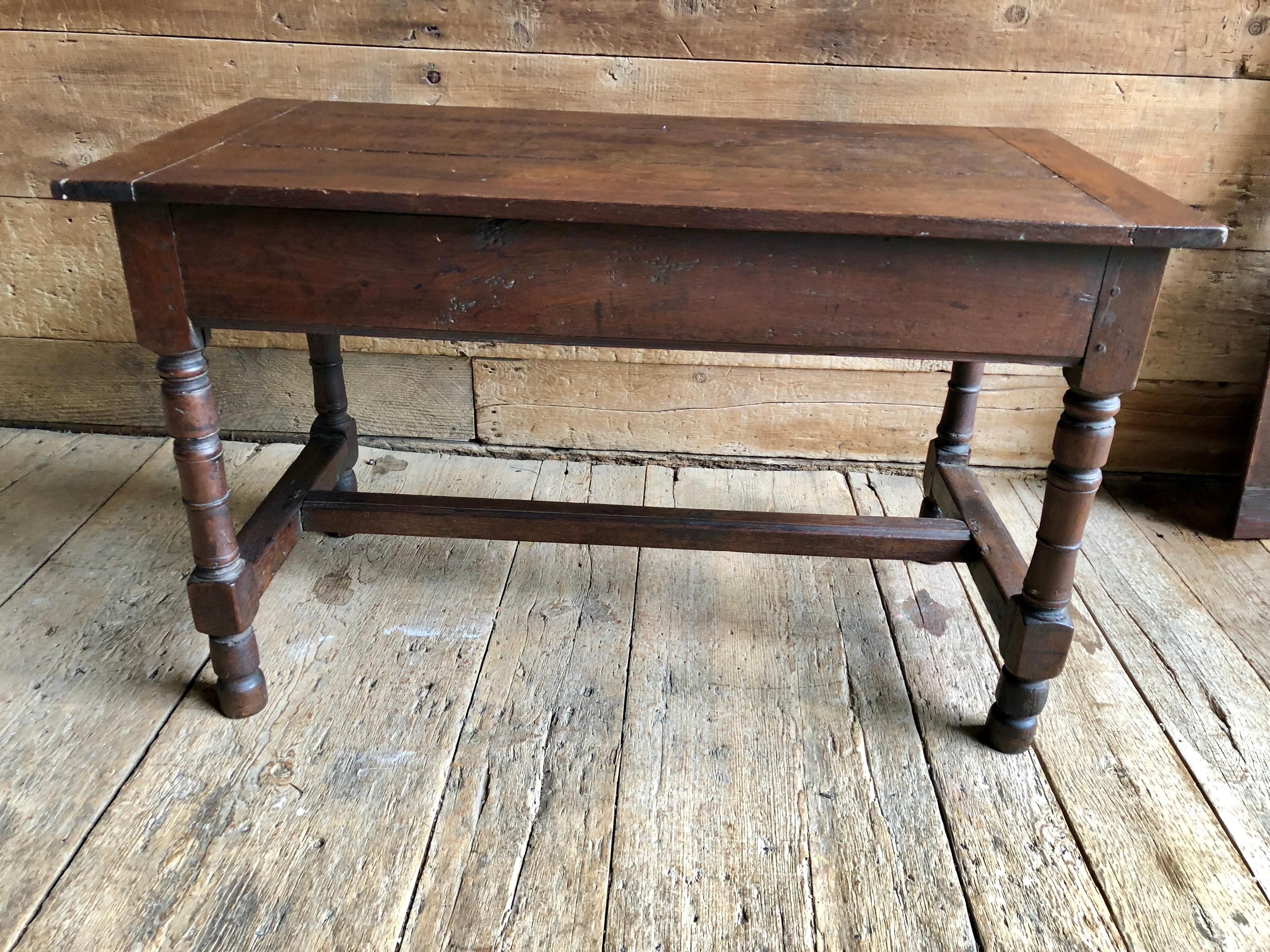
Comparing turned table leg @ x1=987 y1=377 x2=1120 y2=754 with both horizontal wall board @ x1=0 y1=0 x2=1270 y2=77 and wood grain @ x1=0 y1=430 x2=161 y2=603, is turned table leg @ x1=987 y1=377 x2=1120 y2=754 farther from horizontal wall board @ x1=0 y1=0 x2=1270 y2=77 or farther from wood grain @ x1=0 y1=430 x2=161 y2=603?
wood grain @ x1=0 y1=430 x2=161 y2=603

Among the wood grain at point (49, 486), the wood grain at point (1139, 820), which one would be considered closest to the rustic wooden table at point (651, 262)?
the wood grain at point (1139, 820)

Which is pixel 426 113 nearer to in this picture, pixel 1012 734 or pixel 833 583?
pixel 833 583

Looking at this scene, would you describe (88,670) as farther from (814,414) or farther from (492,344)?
(814,414)

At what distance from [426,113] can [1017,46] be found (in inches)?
43.8

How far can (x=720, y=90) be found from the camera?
194 cm

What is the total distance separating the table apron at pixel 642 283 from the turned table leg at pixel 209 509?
0.32 ft

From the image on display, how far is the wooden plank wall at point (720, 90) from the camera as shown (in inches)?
74.2

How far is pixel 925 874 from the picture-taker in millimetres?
1251

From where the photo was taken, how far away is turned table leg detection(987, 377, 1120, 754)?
50.9 inches

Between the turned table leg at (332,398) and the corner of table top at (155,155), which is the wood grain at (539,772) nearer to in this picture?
the turned table leg at (332,398)

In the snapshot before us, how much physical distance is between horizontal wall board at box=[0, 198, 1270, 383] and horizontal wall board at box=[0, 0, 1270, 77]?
39 cm

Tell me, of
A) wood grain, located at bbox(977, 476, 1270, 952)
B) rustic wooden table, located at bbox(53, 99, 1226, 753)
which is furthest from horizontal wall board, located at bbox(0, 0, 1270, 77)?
wood grain, located at bbox(977, 476, 1270, 952)

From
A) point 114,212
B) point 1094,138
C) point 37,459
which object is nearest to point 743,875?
point 114,212

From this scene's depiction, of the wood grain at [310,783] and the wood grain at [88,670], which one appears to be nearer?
the wood grain at [310,783]
